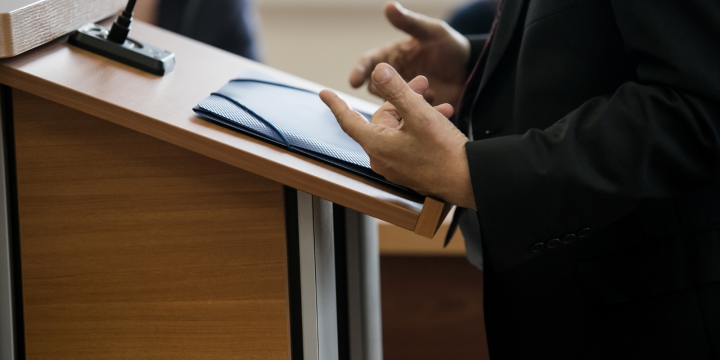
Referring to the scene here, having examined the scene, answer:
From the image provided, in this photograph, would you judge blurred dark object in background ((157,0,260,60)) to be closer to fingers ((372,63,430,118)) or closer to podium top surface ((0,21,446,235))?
podium top surface ((0,21,446,235))

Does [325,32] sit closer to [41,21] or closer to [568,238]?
[41,21]

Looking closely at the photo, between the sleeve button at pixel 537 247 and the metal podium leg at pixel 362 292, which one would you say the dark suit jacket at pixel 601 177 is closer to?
the sleeve button at pixel 537 247

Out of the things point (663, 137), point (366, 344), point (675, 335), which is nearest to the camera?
point (663, 137)

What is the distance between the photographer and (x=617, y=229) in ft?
2.30

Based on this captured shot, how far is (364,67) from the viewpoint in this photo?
103 centimetres

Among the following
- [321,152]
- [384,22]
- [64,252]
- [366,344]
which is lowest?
[366,344]

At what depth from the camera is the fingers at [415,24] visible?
1.00m

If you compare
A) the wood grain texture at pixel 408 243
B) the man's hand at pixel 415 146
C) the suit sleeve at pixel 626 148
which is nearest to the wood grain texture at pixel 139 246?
the man's hand at pixel 415 146

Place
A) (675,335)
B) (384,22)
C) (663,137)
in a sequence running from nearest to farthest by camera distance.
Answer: (663,137)
(675,335)
(384,22)

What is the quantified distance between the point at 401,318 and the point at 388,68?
124 centimetres

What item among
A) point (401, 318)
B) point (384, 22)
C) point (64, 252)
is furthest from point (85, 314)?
point (384, 22)

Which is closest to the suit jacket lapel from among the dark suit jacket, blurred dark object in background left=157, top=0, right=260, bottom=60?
the dark suit jacket

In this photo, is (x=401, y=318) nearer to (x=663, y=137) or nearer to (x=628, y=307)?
(x=628, y=307)

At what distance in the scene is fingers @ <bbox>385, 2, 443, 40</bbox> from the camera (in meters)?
1.00
